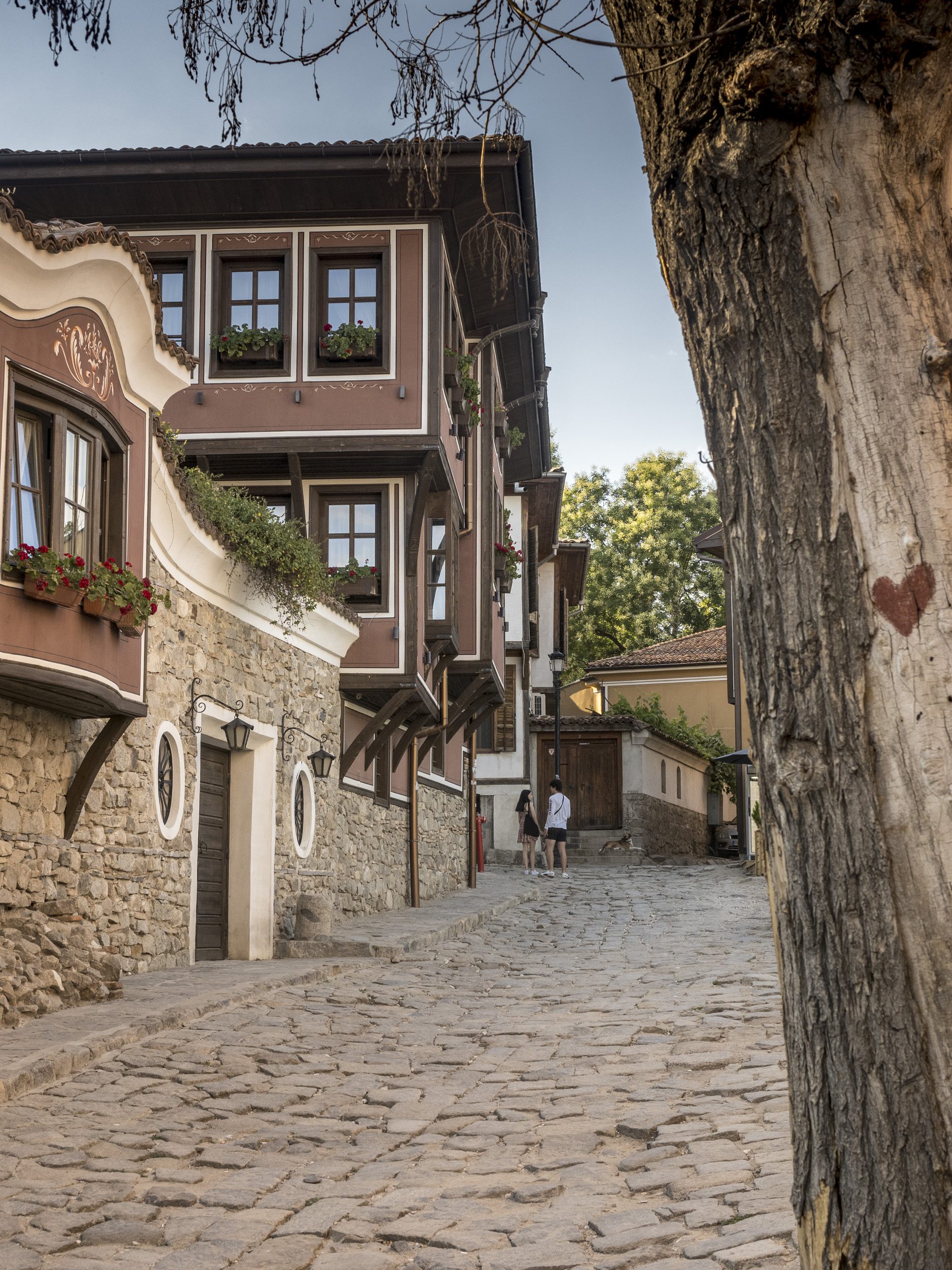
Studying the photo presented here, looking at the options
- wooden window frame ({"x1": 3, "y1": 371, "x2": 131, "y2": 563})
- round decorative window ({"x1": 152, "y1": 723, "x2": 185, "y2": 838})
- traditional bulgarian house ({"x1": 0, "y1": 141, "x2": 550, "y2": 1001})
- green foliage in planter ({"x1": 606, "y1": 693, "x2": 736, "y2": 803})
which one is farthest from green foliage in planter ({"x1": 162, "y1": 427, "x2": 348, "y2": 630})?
green foliage in planter ({"x1": 606, "y1": 693, "x2": 736, "y2": 803})

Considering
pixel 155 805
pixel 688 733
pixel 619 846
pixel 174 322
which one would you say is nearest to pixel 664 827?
pixel 688 733

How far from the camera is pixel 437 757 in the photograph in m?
22.5

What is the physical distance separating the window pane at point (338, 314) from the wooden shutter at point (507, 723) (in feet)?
54.7

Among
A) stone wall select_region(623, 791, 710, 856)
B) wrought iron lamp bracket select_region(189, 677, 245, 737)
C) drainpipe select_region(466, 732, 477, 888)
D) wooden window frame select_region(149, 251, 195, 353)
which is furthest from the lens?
stone wall select_region(623, 791, 710, 856)

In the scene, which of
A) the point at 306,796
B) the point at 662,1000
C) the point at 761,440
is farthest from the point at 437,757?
the point at 761,440

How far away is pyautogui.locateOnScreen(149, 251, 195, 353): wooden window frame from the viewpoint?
53.5ft

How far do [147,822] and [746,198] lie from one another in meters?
8.92

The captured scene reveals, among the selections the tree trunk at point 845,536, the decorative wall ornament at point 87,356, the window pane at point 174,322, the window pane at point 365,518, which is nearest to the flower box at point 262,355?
the window pane at point 174,322

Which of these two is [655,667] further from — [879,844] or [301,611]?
[879,844]

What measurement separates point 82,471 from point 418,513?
738 cm

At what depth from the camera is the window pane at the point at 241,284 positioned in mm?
16562

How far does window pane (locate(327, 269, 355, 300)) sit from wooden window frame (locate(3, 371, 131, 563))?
23.7 feet

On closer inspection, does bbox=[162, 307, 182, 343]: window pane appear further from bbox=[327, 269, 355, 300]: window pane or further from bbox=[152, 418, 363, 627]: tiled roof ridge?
bbox=[152, 418, 363, 627]: tiled roof ridge

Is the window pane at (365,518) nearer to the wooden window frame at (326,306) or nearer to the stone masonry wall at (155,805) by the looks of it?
the wooden window frame at (326,306)
